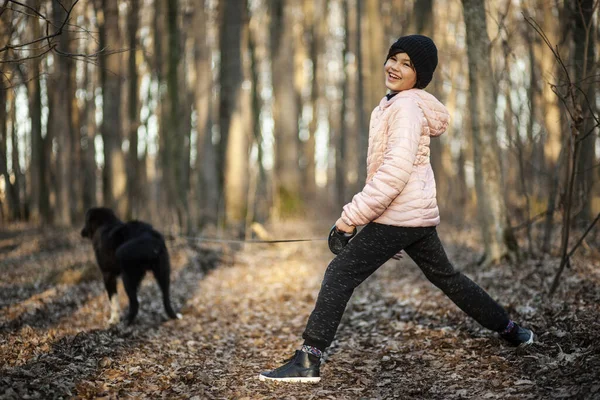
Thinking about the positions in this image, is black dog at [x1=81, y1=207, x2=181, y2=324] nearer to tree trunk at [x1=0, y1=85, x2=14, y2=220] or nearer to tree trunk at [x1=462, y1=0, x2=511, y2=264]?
tree trunk at [x1=0, y1=85, x2=14, y2=220]

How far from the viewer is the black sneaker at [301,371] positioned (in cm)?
378

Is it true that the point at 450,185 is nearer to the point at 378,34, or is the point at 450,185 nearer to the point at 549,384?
the point at 378,34

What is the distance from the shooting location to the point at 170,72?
42.1 feet

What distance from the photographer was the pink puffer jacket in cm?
352

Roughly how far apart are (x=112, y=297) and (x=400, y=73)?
4416 mm

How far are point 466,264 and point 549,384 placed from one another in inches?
196

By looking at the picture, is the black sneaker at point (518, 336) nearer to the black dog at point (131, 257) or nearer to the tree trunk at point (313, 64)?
the black dog at point (131, 257)

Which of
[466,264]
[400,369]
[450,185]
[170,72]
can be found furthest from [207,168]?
[400,369]

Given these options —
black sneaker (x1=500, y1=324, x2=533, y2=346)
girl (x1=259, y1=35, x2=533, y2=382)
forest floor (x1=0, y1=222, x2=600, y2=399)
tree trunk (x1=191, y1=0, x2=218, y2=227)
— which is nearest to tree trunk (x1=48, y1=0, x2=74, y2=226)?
tree trunk (x1=191, y1=0, x2=218, y2=227)

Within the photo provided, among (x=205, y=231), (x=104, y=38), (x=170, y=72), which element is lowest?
(x=205, y=231)

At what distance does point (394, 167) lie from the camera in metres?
3.50

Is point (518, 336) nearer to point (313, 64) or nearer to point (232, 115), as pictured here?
point (232, 115)

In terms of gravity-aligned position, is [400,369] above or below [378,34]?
below

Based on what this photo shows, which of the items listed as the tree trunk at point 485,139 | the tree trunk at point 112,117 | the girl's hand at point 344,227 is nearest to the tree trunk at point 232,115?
the tree trunk at point 112,117
